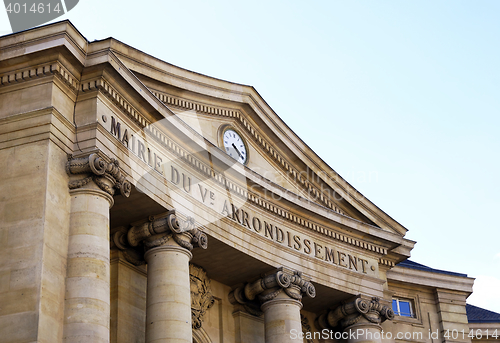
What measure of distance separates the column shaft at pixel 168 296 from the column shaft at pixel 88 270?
2.77 metres

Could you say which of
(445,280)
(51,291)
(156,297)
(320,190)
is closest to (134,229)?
(156,297)

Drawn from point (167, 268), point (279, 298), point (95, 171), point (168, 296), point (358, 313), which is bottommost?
point (168, 296)

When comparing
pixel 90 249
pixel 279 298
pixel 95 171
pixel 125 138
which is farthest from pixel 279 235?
pixel 90 249

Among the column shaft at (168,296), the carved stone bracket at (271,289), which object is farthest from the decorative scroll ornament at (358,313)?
the column shaft at (168,296)

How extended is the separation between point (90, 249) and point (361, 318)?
13.7 metres

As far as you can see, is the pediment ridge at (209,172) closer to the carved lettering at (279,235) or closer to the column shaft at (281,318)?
the carved lettering at (279,235)

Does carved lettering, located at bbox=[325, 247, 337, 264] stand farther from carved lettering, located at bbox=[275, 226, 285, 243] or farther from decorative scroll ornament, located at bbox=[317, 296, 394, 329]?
carved lettering, located at bbox=[275, 226, 285, 243]

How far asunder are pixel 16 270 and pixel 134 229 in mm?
5306

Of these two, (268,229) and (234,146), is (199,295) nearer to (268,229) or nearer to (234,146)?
(268,229)

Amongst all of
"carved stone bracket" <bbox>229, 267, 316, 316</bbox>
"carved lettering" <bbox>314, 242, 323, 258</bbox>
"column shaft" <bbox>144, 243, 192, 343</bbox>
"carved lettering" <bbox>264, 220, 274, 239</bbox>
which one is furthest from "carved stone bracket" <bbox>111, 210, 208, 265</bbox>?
"carved lettering" <bbox>314, 242, 323, 258</bbox>

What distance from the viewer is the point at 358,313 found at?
29.3 m

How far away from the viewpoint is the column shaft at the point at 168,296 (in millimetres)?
21016

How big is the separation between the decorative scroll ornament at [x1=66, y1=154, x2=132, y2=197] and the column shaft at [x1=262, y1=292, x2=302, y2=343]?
27.6 feet

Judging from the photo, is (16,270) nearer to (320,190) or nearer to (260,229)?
(260,229)
